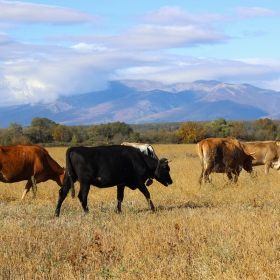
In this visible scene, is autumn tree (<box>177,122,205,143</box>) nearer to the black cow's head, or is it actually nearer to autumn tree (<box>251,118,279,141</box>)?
autumn tree (<box>251,118,279,141</box>)

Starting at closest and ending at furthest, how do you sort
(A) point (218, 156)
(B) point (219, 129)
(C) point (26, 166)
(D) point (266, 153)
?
(C) point (26, 166)
(A) point (218, 156)
(D) point (266, 153)
(B) point (219, 129)

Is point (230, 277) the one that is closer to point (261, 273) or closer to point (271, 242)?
point (261, 273)

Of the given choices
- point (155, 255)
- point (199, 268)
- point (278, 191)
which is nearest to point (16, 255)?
point (155, 255)

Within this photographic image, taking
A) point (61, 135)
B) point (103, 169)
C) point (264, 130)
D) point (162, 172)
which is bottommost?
point (264, 130)

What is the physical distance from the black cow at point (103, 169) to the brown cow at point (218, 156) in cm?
459

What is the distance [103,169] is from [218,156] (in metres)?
6.10

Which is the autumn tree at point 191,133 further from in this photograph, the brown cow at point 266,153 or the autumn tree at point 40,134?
the brown cow at point 266,153

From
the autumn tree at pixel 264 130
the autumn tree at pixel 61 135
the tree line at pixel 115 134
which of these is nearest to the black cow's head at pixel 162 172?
the tree line at pixel 115 134

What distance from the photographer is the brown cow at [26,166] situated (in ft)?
43.0

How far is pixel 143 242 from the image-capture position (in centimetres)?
734

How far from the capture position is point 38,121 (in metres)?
99.2

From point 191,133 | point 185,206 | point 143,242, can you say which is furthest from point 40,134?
point 143,242

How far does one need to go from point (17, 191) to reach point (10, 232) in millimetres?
7077

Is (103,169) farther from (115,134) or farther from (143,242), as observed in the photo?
(115,134)
